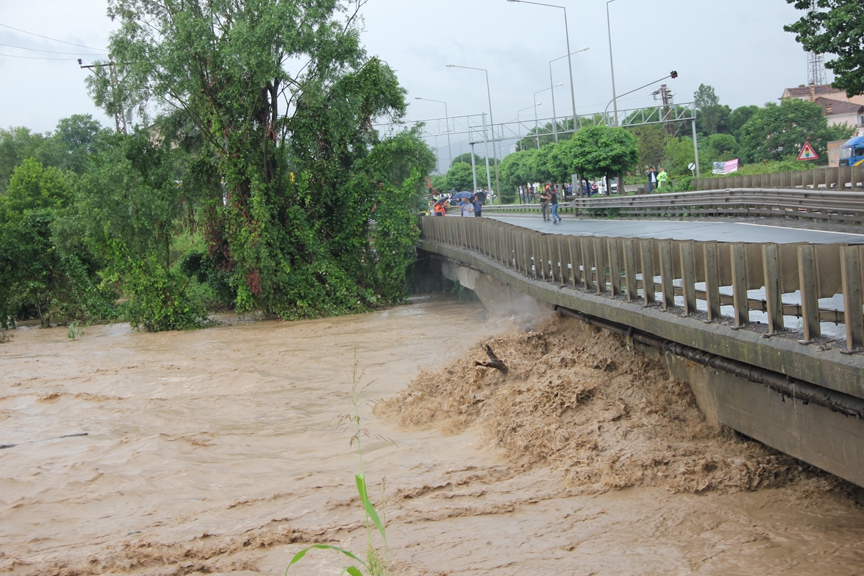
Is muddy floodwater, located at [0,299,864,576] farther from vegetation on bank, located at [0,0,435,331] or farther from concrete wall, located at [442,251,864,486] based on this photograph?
vegetation on bank, located at [0,0,435,331]

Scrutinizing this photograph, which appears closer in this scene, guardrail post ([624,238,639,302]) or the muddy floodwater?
the muddy floodwater

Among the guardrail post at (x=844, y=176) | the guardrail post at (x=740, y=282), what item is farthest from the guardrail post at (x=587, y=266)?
the guardrail post at (x=844, y=176)

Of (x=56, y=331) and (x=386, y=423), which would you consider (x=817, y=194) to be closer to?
(x=386, y=423)

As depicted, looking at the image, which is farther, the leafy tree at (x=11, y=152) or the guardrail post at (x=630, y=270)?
the leafy tree at (x=11, y=152)

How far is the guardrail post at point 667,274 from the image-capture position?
27.8 ft

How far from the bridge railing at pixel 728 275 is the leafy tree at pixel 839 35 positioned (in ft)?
37.5

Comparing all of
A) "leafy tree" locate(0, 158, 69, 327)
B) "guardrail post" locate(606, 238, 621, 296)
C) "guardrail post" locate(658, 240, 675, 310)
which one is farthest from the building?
"guardrail post" locate(658, 240, 675, 310)

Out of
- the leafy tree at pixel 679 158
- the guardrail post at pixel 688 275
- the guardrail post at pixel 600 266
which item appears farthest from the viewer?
the leafy tree at pixel 679 158

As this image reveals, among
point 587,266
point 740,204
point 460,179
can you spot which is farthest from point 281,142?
point 460,179

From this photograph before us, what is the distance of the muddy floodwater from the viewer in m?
6.14

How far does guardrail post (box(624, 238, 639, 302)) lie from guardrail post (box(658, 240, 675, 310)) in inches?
38.5

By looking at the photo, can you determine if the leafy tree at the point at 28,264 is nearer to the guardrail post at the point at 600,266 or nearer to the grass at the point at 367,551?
the guardrail post at the point at 600,266

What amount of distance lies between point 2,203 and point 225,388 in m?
21.1

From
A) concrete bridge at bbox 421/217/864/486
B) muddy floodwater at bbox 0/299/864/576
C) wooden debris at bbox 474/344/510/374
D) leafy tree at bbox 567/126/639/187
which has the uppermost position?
leafy tree at bbox 567/126/639/187
